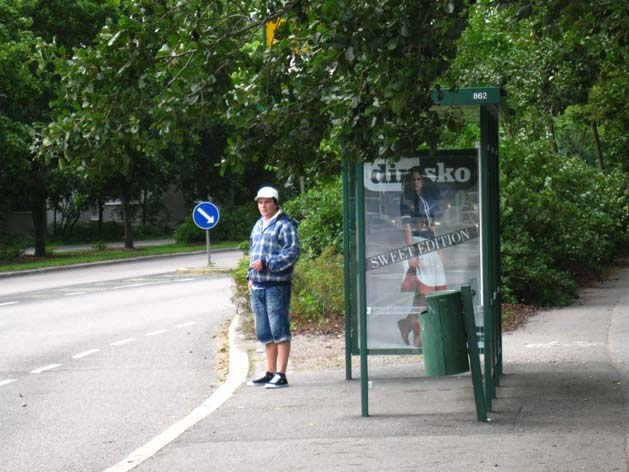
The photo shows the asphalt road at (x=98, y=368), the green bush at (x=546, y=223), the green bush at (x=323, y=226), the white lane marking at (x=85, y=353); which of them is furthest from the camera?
the green bush at (x=323, y=226)

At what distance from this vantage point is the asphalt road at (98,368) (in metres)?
7.28

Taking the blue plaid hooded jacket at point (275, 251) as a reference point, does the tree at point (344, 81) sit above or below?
above

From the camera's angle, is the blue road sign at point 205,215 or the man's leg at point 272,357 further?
the blue road sign at point 205,215

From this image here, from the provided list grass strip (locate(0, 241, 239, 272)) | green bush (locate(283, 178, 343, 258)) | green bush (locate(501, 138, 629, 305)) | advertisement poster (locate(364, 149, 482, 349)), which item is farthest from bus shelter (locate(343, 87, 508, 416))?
grass strip (locate(0, 241, 239, 272))

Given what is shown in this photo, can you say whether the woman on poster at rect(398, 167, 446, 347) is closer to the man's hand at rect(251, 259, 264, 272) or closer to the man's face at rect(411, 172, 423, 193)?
→ the man's face at rect(411, 172, 423, 193)

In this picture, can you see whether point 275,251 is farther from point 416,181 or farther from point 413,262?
point 416,181

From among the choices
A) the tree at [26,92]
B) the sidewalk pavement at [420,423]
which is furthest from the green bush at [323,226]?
the tree at [26,92]

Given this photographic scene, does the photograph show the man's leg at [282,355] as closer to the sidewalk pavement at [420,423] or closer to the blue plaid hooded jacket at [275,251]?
the sidewalk pavement at [420,423]

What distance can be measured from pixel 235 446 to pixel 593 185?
580 inches

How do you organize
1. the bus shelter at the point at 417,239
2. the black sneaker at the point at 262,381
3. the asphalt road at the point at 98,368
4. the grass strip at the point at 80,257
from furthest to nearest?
the grass strip at the point at 80,257 → the black sneaker at the point at 262,381 → the bus shelter at the point at 417,239 → the asphalt road at the point at 98,368

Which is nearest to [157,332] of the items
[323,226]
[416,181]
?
[323,226]

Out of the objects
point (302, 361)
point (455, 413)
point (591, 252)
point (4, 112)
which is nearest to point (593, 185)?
point (591, 252)

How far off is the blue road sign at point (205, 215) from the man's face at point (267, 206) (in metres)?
17.4

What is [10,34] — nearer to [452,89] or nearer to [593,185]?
[593,185]
